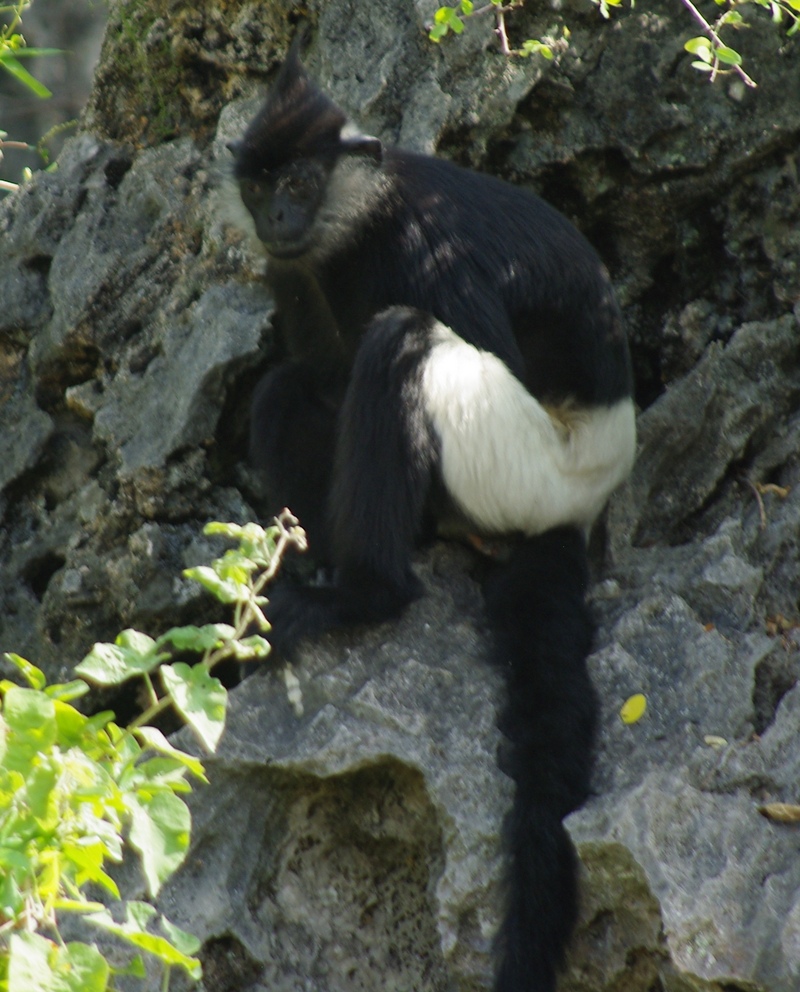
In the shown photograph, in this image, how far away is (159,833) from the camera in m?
1.95

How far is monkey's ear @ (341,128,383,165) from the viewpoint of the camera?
429 cm

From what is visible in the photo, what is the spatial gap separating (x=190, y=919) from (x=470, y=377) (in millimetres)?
1892

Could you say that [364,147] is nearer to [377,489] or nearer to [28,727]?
[377,489]

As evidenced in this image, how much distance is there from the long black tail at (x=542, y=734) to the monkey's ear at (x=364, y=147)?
1535 mm

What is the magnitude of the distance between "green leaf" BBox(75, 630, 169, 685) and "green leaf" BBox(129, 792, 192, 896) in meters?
0.22

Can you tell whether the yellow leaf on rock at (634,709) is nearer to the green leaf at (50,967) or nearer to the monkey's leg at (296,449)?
the monkey's leg at (296,449)

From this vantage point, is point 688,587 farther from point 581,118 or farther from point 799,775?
point 581,118

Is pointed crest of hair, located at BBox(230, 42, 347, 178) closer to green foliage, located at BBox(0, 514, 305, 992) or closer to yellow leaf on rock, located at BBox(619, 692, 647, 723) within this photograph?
yellow leaf on rock, located at BBox(619, 692, 647, 723)

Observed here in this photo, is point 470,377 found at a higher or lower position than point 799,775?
higher

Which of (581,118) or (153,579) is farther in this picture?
(581,118)

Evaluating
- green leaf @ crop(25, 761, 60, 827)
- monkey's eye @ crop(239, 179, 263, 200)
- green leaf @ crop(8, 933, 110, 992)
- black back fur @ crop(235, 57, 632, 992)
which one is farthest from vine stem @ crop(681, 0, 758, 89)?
green leaf @ crop(8, 933, 110, 992)

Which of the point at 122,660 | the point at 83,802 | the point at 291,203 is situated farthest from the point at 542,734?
the point at 291,203

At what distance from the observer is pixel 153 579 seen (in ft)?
15.3

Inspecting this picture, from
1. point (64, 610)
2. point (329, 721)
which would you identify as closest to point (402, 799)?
point (329, 721)
